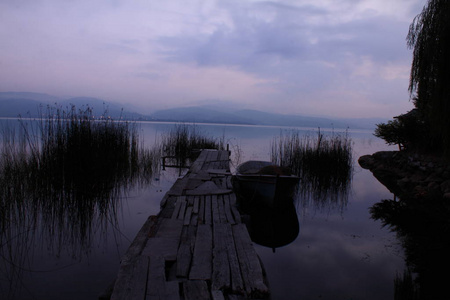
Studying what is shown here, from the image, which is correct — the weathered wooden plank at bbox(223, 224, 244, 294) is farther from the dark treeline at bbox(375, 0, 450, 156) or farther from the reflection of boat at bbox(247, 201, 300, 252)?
the dark treeline at bbox(375, 0, 450, 156)

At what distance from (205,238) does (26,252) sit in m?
1.98

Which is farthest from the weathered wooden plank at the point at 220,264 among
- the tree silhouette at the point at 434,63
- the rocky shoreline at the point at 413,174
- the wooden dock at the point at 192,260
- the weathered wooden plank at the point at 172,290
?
the rocky shoreline at the point at 413,174

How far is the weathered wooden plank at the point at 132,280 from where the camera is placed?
189cm

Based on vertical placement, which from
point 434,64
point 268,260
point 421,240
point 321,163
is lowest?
point 268,260

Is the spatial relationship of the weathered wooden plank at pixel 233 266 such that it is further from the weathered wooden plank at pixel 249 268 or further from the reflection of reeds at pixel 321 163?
the reflection of reeds at pixel 321 163

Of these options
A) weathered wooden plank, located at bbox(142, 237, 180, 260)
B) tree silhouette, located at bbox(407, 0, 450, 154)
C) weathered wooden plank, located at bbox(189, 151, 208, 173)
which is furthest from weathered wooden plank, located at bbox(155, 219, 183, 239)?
tree silhouette, located at bbox(407, 0, 450, 154)

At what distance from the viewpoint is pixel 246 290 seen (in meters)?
2.04

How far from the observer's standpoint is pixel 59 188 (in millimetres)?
4852

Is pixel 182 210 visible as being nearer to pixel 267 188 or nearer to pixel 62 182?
pixel 267 188

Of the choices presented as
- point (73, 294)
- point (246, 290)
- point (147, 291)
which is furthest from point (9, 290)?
point (246, 290)

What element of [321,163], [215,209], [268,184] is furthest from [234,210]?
[321,163]

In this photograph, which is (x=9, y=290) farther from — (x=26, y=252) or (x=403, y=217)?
(x=403, y=217)

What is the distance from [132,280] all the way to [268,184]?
3341mm

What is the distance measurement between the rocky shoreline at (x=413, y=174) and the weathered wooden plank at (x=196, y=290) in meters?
5.43
